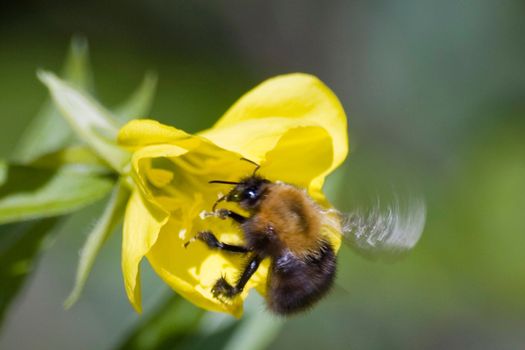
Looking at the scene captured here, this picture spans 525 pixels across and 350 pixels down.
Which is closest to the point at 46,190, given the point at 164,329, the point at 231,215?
the point at 231,215

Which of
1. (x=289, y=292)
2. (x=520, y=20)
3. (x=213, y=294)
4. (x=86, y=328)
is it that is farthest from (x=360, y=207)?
(x=520, y=20)

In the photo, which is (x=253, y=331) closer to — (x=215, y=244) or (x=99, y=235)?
(x=215, y=244)

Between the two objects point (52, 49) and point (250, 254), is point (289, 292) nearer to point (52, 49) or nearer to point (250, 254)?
point (250, 254)

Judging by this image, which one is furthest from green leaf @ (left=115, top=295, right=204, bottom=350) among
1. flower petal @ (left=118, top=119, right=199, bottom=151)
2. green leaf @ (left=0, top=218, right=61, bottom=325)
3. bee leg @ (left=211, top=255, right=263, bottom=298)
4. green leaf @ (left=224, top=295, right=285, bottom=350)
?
flower petal @ (left=118, top=119, right=199, bottom=151)

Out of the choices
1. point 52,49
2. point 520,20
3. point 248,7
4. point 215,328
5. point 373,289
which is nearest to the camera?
point 215,328

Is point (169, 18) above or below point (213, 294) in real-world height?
below

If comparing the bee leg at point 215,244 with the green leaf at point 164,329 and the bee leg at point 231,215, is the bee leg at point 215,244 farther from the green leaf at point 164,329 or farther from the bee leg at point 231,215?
the green leaf at point 164,329

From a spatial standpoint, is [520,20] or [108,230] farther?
[520,20]

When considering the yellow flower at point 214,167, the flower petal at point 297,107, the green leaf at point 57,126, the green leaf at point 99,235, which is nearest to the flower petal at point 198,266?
the yellow flower at point 214,167
